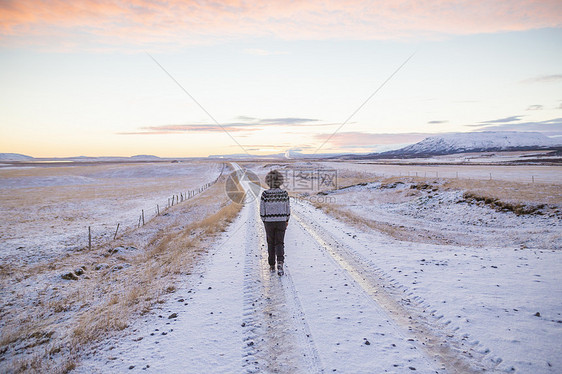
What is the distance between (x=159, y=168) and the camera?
11731cm

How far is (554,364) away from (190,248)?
1078 cm

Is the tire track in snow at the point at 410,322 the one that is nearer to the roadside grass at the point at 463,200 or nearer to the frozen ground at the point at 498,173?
the roadside grass at the point at 463,200

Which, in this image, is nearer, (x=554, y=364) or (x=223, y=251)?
(x=554, y=364)

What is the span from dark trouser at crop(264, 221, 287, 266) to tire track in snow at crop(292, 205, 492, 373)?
6.67 ft

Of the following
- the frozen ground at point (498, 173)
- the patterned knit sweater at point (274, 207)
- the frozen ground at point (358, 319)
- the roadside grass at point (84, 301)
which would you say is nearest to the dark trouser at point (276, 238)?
the patterned knit sweater at point (274, 207)

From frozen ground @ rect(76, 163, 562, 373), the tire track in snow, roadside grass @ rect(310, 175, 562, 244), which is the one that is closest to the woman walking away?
frozen ground @ rect(76, 163, 562, 373)

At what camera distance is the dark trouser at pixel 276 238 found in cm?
806

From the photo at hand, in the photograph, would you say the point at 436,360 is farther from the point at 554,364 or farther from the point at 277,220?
the point at 277,220

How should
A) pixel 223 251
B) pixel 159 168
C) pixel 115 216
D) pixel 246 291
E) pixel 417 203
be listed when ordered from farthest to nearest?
pixel 159 168 < pixel 115 216 < pixel 417 203 < pixel 223 251 < pixel 246 291

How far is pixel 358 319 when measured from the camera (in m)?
5.59

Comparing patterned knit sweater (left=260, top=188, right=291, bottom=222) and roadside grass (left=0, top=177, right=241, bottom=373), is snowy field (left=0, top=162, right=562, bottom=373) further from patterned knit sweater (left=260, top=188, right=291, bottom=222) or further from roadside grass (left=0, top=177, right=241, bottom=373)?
patterned knit sweater (left=260, top=188, right=291, bottom=222)

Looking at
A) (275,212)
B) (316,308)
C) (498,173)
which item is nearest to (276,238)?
(275,212)

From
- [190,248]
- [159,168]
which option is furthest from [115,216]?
[159,168]

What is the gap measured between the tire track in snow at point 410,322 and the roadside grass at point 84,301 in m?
4.94
